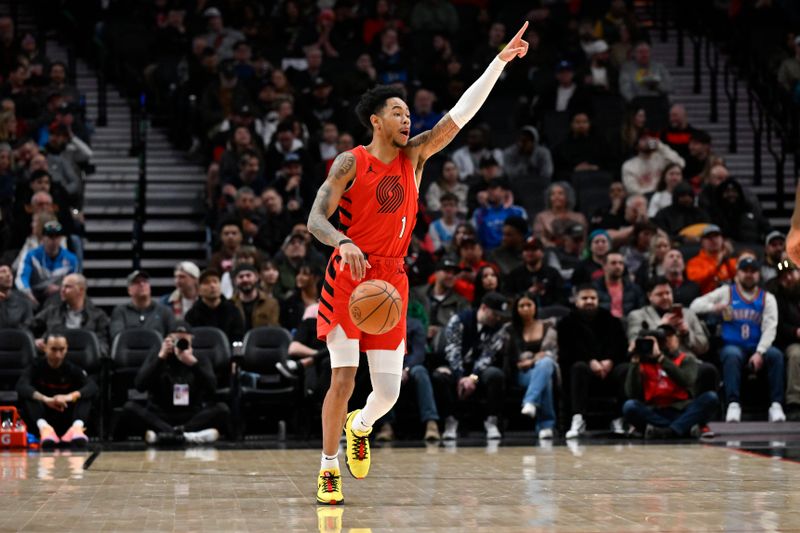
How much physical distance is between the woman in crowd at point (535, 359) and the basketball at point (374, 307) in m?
5.75

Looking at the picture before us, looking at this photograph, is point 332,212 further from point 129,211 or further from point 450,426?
point 129,211

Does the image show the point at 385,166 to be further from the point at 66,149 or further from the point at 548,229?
the point at 66,149

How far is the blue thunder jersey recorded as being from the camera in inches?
553

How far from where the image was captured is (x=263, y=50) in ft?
66.3

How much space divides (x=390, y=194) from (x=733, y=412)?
22.2 ft

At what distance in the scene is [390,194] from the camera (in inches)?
311

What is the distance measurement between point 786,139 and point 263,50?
24.2 feet

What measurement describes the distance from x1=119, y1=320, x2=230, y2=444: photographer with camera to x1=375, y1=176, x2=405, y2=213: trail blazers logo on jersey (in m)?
5.69

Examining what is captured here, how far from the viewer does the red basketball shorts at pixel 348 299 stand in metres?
7.77

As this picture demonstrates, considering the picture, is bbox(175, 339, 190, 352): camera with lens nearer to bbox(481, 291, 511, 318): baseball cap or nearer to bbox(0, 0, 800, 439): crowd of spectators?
bbox(0, 0, 800, 439): crowd of spectators

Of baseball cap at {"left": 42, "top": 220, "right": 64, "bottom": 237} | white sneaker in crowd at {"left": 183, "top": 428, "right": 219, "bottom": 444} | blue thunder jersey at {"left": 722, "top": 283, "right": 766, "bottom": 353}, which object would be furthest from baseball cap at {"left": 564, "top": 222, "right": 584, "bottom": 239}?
baseball cap at {"left": 42, "top": 220, "right": 64, "bottom": 237}

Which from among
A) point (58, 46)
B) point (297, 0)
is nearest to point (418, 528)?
point (297, 0)

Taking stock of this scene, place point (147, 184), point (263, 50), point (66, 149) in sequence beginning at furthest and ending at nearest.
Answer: point (263, 50)
point (147, 184)
point (66, 149)

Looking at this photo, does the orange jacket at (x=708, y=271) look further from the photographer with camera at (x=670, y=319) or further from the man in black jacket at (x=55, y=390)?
the man in black jacket at (x=55, y=390)
